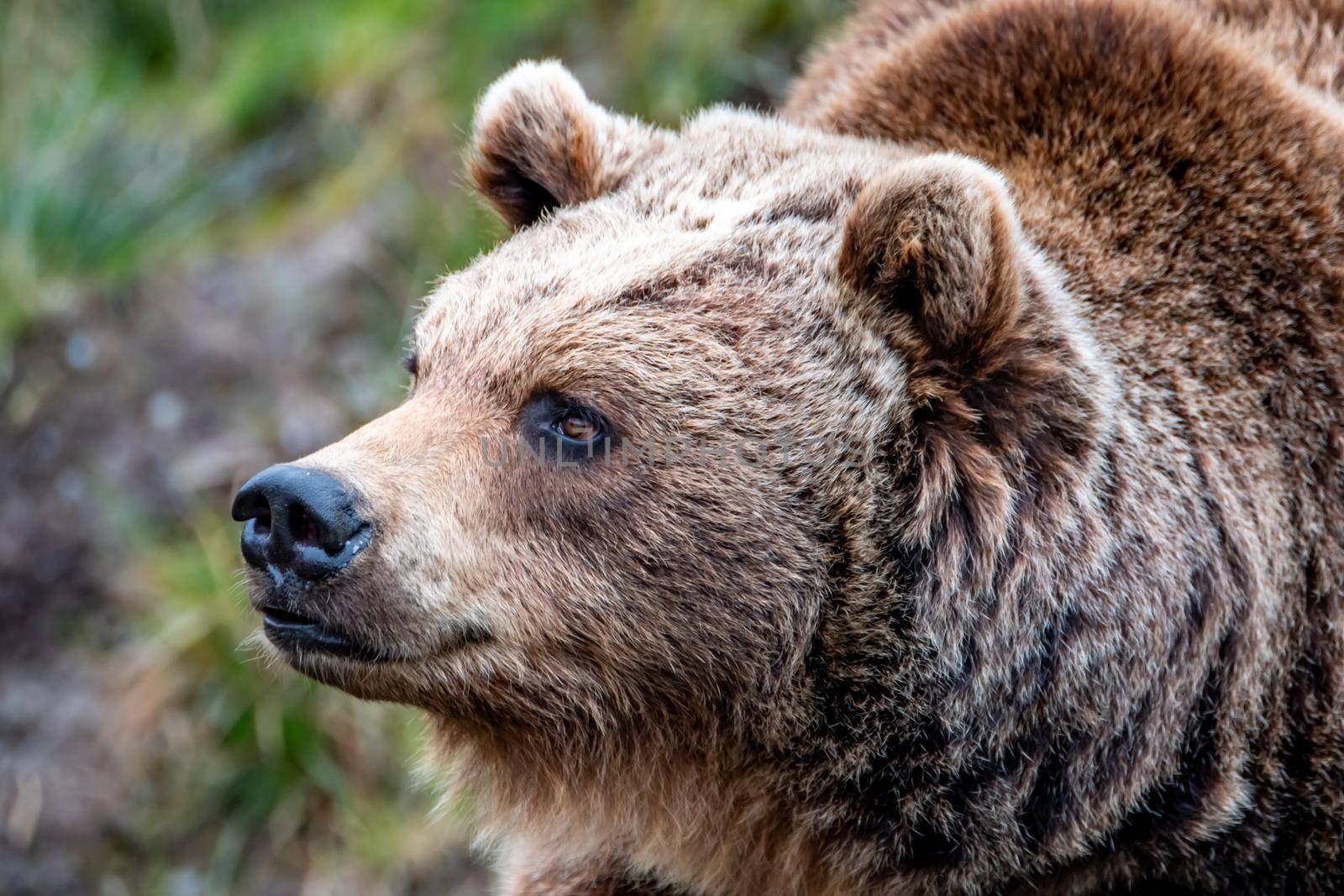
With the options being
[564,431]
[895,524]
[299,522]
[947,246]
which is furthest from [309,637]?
[947,246]

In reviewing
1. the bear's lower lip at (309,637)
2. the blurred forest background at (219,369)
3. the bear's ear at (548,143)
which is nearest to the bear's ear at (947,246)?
the bear's ear at (548,143)

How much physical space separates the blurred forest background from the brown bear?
10.1 ft

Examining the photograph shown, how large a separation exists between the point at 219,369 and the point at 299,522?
5.42 meters

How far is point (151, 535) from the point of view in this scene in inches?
298

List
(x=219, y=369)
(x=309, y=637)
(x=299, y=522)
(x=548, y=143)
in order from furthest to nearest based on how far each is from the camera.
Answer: (x=219, y=369), (x=548, y=143), (x=309, y=637), (x=299, y=522)

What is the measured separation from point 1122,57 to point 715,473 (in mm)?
1573

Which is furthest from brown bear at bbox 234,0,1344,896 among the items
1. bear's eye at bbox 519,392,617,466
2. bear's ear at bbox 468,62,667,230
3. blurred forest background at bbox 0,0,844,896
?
blurred forest background at bbox 0,0,844,896

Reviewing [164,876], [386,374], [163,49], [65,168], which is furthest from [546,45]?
[164,876]

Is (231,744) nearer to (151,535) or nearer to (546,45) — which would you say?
(151,535)

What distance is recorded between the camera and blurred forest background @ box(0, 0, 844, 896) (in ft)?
22.7

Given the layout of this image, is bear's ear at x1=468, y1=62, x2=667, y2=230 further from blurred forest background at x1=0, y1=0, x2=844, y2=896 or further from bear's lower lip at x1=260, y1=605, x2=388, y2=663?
blurred forest background at x1=0, y1=0, x2=844, y2=896

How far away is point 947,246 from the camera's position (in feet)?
10.4

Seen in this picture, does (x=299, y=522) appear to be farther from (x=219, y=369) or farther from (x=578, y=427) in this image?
(x=219, y=369)

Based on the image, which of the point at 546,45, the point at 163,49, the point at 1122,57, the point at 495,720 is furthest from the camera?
the point at 163,49
